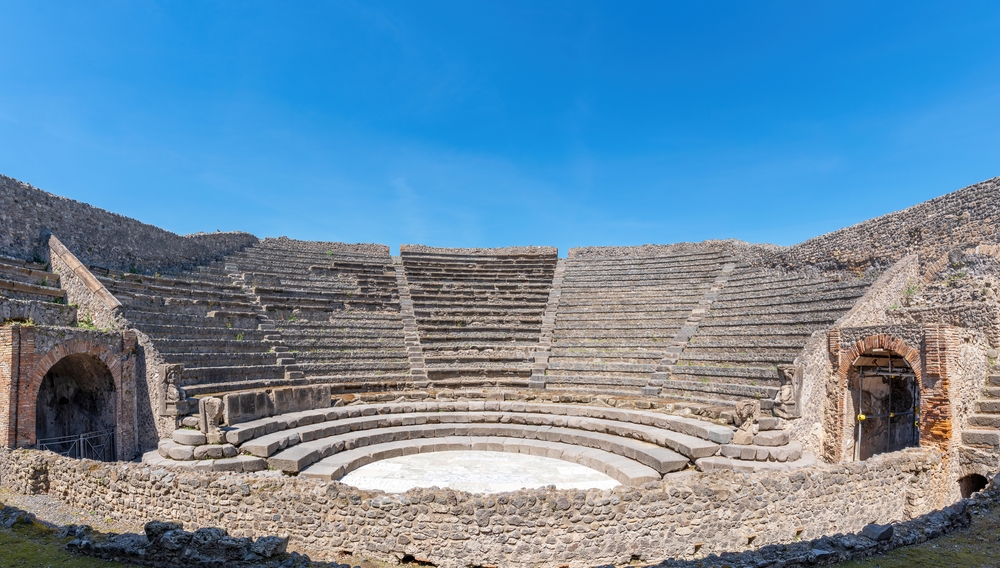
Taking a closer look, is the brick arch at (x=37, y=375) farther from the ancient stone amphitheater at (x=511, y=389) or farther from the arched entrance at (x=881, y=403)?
the arched entrance at (x=881, y=403)

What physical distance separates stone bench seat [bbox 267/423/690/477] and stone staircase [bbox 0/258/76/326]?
6.52 m

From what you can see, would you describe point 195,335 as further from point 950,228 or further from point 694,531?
point 950,228

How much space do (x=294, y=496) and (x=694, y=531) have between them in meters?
5.33

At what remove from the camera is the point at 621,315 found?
17.4 m

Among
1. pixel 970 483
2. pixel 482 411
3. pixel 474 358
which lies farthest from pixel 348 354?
pixel 970 483

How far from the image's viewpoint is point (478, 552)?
662cm

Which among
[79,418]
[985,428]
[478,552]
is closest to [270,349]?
[79,418]

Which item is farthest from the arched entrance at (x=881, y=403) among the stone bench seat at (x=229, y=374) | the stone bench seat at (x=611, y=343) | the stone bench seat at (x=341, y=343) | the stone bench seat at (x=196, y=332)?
the stone bench seat at (x=196, y=332)

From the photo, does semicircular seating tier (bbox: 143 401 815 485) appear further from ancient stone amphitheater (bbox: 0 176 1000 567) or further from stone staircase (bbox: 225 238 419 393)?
stone staircase (bbox: 225 238 419 393)

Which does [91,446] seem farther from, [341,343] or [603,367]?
[603,367]

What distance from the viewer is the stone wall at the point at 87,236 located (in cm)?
1326

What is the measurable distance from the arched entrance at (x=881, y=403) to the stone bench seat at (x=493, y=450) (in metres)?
5.68

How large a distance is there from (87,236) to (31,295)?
3.60 m

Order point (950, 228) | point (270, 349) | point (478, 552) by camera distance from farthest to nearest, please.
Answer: point (270, 349), point (950, 228), point (478, 552)
